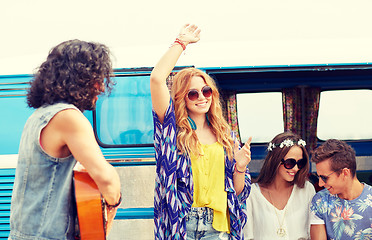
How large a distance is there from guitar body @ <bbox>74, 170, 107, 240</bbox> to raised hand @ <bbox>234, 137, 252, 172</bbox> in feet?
4.01

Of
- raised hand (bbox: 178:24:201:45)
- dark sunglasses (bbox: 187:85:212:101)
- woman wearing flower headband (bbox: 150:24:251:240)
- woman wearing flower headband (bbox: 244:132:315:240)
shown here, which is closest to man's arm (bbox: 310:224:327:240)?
woman wearing flower headband (bbox: 244:132:315:240)

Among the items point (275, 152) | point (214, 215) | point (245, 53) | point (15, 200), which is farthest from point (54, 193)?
point (245, 53)

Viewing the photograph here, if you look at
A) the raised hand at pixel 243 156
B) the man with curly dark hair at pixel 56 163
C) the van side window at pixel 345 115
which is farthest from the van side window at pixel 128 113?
the van side window at pixel 345 115

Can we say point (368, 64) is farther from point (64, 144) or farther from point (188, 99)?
point (64, 144)

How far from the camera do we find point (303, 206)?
3.68m

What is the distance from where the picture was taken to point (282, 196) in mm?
3719

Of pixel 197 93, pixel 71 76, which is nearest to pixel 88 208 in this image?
pixel 71 76

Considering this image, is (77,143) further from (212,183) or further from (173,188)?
(212,183)

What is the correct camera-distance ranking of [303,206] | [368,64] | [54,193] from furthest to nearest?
[368,64] → [303,206] → [54,193]

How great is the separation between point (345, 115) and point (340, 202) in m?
2.95

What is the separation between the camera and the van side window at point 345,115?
6164mm

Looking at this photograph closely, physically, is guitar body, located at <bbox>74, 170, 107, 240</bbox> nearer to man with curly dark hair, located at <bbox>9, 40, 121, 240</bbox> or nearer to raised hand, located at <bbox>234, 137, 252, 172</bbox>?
man with curly dark hair, located at <bbox>9, 40, 121, 240</bbox>

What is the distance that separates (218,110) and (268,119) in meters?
2.96

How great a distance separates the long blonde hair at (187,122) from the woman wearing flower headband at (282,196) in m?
0.78
